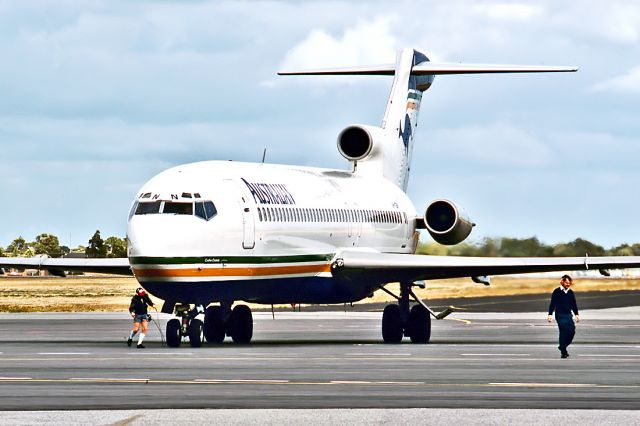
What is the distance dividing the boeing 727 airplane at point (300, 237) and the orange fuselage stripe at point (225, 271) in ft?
0.08

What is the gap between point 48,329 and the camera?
4859 cm

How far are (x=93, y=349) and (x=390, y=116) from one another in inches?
715

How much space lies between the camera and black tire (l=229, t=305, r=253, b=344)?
40.0 m

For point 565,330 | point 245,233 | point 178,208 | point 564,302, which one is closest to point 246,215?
point 245,233

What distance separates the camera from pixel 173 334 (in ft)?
116

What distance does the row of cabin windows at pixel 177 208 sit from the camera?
34.3 metres

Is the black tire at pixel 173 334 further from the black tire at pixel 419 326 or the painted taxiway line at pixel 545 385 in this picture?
the painted taxiway line at pixel 545 385

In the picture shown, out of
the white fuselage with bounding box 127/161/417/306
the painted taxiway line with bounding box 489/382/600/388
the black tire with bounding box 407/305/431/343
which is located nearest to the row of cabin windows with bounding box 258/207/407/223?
the white fuselage with bounding box 127/161/417/306

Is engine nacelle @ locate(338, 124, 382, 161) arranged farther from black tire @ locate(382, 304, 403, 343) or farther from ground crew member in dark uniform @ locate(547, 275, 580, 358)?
ground crew member in dark uniform @ locate(547, 275, 580, 358)

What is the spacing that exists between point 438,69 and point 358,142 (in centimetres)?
400

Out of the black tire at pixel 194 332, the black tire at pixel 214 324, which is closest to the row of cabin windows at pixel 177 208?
the black tire at pixel 194 332

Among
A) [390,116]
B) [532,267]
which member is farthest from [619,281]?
[532,267]

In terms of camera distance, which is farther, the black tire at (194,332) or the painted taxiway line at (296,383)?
the black tire at (194,332)

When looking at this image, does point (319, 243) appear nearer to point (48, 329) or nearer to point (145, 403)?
point (48, 329)
